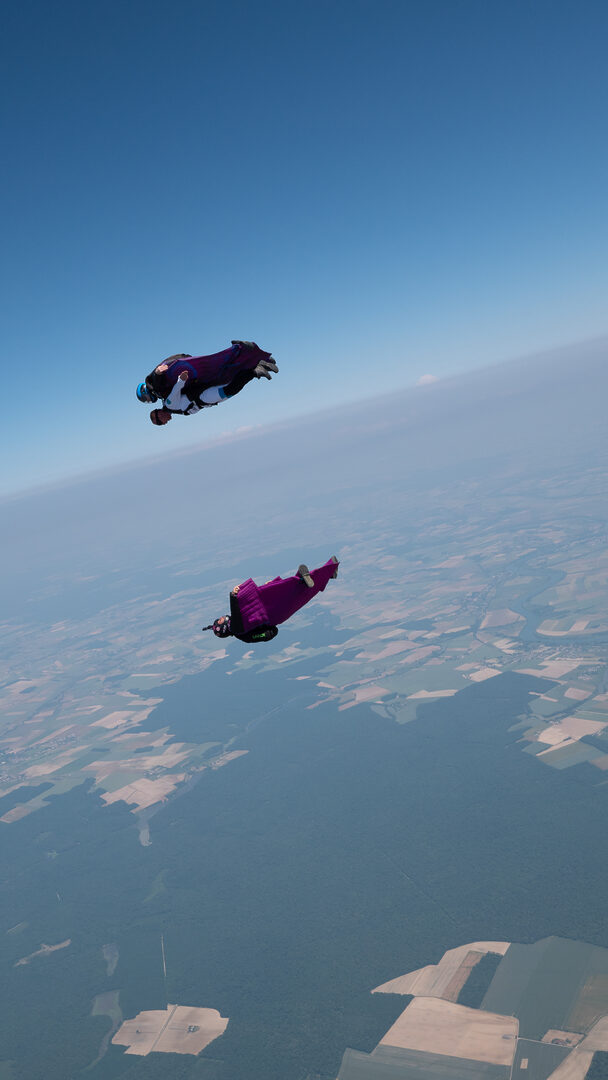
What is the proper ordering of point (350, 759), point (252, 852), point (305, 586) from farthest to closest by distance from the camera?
point (350, 759) → point (252, 852) → point (305, 586)

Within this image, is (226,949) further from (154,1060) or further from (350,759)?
(350,759)

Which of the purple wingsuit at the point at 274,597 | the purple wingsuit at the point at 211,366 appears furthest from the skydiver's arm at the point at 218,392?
the purple wingsuit at the point at 274,597

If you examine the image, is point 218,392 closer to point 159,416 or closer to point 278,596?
point 159,416

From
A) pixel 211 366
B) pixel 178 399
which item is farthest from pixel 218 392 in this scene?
pixel 178 399

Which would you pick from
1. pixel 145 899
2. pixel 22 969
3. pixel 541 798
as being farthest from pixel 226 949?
pixel 541 798

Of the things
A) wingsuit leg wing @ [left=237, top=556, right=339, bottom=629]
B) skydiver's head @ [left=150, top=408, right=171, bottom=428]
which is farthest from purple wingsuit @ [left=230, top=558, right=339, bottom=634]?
skydiver's head @ [left=150, top=408, right=171, bottom=428]
